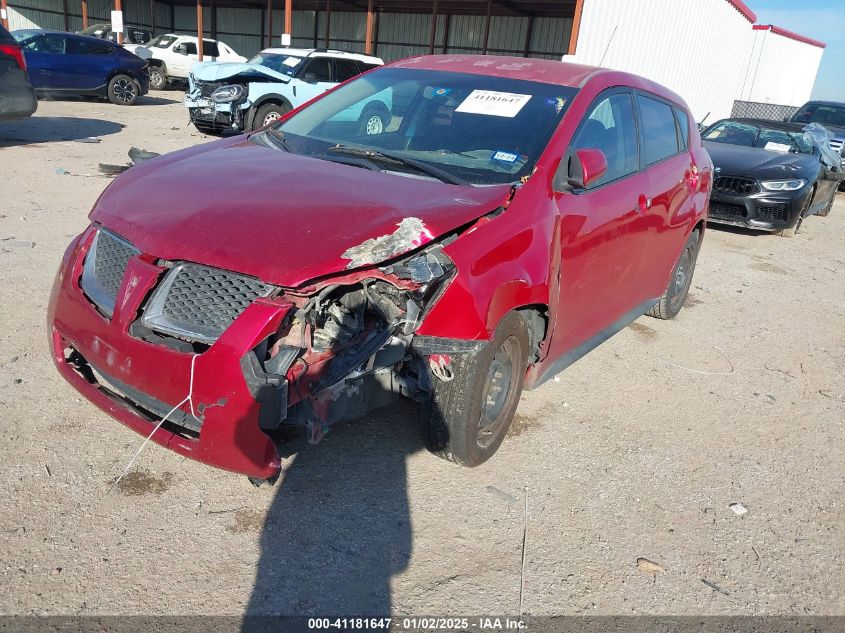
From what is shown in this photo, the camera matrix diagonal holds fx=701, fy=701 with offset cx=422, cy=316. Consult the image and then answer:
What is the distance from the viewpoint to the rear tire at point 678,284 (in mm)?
5445

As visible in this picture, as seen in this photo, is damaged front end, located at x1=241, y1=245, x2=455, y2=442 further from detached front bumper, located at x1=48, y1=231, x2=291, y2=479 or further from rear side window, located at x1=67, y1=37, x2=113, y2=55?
rear side window, located at x1=67, y1=37, x2=113, y2=55

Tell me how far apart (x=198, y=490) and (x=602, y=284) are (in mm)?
2325

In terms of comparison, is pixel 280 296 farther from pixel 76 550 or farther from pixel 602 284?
pixel 602 284

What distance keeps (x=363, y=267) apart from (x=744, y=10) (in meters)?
26.0

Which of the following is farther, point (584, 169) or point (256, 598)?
point (584, 169)

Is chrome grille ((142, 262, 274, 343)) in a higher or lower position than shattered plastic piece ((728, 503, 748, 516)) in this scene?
higher

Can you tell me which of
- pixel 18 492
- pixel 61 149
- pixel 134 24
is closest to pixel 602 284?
pixel 18 492

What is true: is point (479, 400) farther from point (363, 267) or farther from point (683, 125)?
point (683, 125)

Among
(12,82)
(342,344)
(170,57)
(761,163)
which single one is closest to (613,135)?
(342,344)

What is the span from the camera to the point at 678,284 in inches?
220

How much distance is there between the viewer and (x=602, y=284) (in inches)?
152

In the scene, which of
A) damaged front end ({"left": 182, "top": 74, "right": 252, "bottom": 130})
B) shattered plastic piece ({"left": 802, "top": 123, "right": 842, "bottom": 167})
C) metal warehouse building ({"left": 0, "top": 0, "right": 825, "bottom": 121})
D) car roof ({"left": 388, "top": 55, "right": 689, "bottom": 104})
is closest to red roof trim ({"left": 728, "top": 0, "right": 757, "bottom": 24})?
metal warehouse building ({"left": 0, "top": 0, "right": 825, "bottom": 121})

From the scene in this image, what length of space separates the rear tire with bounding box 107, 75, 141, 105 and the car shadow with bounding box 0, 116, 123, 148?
11.6ft

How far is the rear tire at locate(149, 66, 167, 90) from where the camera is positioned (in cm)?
2333
